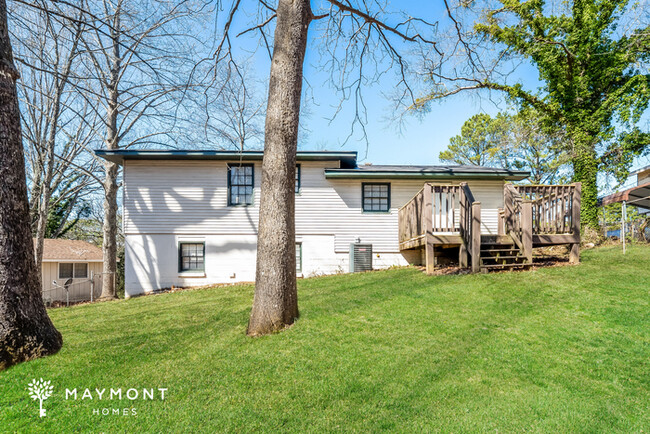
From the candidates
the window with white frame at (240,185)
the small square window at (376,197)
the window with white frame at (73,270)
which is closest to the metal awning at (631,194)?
the small square window at (376,197)

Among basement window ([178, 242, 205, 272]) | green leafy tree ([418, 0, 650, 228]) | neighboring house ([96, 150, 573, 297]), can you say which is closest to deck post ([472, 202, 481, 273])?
neighboring house ([96, 150, 573, 297])

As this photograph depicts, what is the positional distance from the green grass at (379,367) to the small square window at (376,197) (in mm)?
6142

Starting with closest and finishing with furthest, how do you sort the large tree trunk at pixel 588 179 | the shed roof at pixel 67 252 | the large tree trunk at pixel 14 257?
the large tree trunk at pixel 14 257 → the large tree trunk at pixel 588 179 → the shed roof at pixel 67 252

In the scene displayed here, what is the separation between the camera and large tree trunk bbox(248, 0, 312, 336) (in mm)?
4918

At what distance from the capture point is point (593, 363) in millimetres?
3867

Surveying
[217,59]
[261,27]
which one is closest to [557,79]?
[261,27]

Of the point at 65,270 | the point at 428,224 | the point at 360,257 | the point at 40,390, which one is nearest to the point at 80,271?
the point at 65,270

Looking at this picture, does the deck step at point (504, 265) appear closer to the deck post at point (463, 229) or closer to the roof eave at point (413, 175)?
the deck post at point (463, 229)

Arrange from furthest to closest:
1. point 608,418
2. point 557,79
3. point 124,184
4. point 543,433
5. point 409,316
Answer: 1. point 557,79
2. point 124,184
3. point 409,316
4. point 608,418
5. point 543,433

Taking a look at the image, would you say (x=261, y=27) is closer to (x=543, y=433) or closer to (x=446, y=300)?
(x=446, y=300)

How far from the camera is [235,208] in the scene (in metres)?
12.2

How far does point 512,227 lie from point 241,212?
27.5ft

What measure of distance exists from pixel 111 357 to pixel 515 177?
12723 mm

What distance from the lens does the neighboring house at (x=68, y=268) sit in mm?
18078
